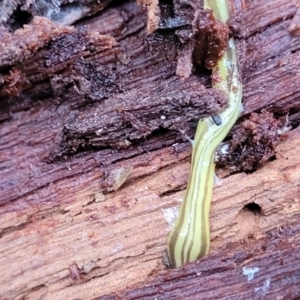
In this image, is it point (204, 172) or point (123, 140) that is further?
point (123, 140)

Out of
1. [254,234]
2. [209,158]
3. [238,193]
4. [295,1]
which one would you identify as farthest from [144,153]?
[295,1]

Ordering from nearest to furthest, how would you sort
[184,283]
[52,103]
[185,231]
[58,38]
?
[184,283] < [185,231] < [58,38] < [52,103]

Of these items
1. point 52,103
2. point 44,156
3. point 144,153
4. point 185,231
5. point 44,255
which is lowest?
point 185,231

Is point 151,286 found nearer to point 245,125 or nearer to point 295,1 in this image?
point 245,125

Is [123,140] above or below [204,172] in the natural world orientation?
above
